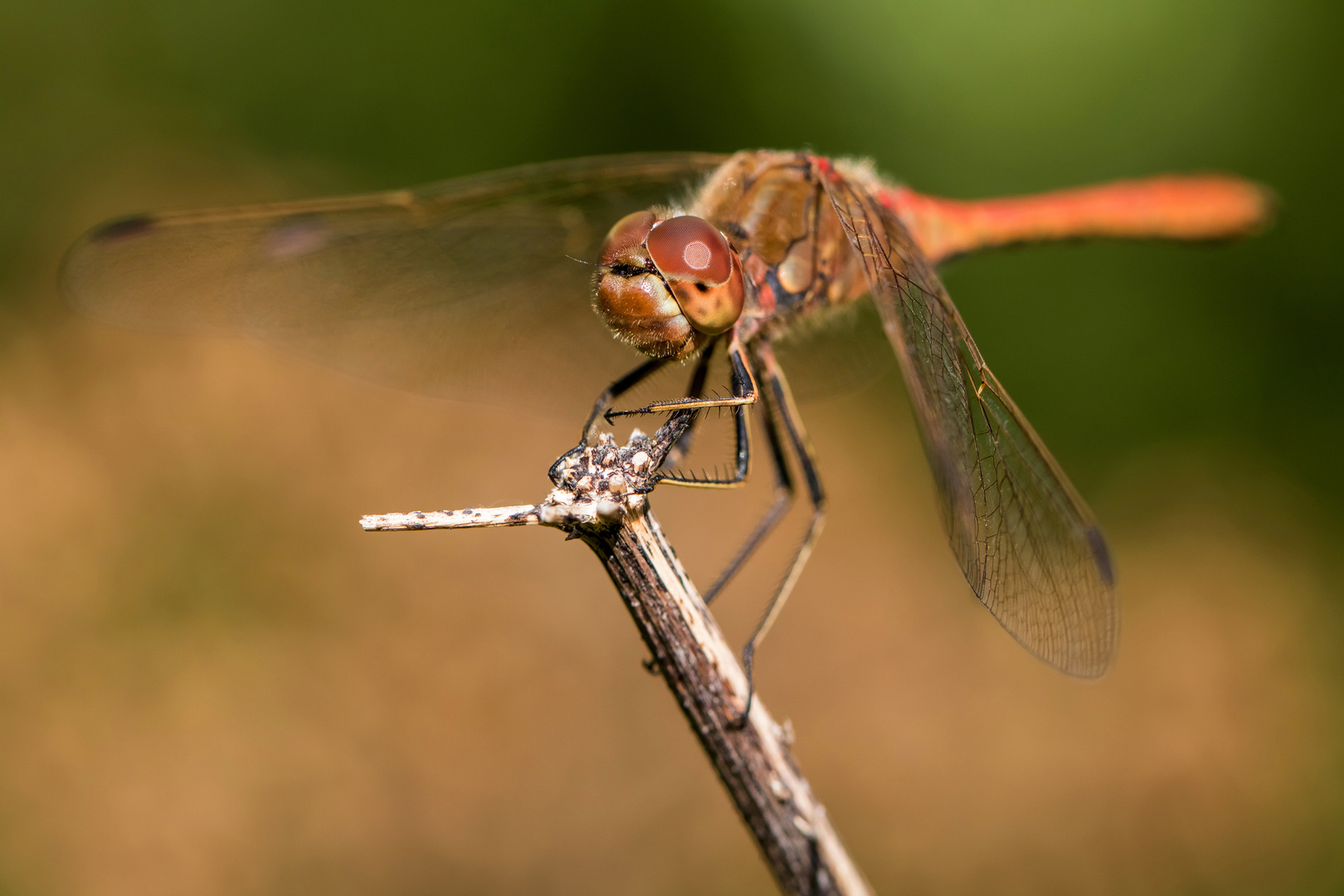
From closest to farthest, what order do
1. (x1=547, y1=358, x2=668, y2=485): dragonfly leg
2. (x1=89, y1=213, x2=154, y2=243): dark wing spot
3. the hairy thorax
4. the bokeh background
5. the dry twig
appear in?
the dry twig
(x1=547, y1=358, x2=668, y2=485): dragonfly leg
the hairy thorax
(x1=89, y1=213, x2=154, y2=243): dark wing spot
the bokeh background

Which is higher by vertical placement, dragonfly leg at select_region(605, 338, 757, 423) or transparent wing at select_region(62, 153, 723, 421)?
transparent wing at select_region(62, 153, 723, 421)

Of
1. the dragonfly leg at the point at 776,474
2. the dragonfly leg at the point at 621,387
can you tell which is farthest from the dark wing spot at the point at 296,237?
the dragonfly leg at the point at 776,474

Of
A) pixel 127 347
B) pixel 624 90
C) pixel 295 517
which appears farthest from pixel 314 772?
pixel 624 90

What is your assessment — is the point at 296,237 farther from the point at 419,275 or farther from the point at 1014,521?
the point at 1014,521

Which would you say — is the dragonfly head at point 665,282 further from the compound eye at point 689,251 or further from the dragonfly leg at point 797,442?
the dragonfly leg at point 797,442

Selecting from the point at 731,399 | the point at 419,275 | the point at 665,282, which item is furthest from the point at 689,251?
the point at 419,275

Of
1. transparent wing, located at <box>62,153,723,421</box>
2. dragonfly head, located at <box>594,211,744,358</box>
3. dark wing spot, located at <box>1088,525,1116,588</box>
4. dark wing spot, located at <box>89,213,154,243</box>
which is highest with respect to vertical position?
dark wing spot, located at <box>89,213,154,243</box>

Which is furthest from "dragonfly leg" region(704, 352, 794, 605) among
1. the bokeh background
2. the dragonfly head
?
the bokeh background

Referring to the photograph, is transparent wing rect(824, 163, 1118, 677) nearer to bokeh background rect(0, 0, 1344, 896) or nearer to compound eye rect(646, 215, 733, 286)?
compound eye rect(646, 215, 733, 286)
